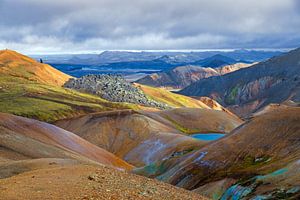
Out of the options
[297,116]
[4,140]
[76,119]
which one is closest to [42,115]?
[76,119]

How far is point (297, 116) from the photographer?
72.3m

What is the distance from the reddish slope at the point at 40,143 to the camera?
6654 centimetres

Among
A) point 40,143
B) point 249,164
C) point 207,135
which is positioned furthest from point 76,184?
point 207,135

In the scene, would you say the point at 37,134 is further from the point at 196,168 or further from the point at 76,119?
the point at 76,119

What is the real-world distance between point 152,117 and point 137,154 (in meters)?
42.9

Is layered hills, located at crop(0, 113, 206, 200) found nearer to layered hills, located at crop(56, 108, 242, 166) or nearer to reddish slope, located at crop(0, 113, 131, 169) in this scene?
reddish slope, located at crop(0, 113, 131, 169)

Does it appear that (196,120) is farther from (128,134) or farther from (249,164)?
(249,164)

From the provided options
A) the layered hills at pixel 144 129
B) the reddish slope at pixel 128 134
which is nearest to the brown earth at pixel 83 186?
the layered hills at pixel 144 129

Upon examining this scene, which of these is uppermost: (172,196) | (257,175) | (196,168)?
(172,196)

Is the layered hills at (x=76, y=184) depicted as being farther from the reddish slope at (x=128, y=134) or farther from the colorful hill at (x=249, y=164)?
the reddish slope at (x=128, y=134)

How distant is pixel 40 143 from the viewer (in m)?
77.5

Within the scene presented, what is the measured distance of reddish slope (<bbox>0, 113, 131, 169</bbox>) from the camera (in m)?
66.5

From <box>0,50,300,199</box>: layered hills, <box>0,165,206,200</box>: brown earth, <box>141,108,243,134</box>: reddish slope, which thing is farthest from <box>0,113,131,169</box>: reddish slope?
<box>141,108,243,134</box>: reddish slope

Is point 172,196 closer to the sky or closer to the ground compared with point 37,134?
closer to the sky
